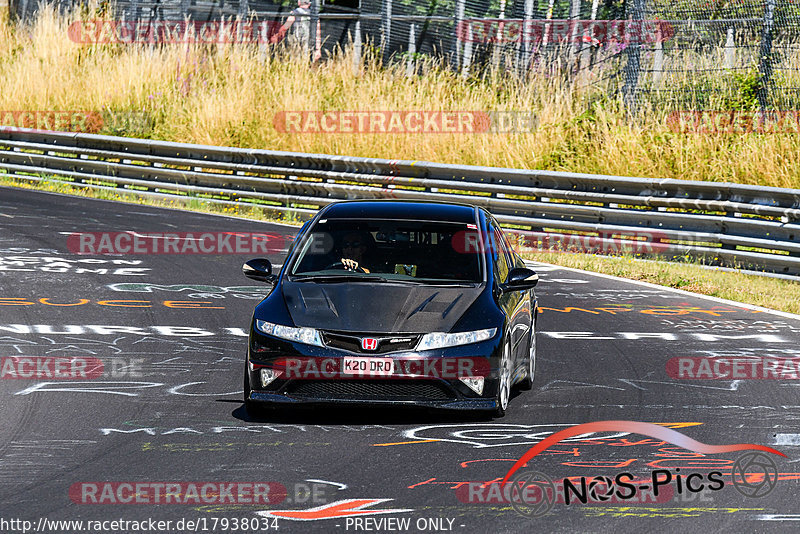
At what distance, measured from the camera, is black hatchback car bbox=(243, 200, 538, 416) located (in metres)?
7.99

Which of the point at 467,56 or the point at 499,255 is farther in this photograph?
the point at 467,56

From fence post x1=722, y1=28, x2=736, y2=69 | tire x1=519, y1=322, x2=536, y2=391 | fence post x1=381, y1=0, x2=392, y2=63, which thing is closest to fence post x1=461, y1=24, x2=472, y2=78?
fence post x1=381, y1=0, x2=392, y2=63

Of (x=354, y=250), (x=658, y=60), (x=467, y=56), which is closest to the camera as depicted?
(x=354, y=250)

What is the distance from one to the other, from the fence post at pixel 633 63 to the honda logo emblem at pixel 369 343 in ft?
42.6

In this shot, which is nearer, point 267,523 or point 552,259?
point 267,523

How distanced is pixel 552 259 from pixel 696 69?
562cm

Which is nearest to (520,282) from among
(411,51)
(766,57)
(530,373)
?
(530,373)

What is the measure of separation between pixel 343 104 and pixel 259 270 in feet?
58.8

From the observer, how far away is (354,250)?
9.20 m

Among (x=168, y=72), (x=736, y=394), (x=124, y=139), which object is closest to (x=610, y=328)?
(x=736, y=394)

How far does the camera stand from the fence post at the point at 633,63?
65.4 ft

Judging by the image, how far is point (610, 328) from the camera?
12.5 meters

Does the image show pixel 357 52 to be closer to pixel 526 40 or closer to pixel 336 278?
pixel 526 40

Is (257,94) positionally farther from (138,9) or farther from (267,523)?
(267,523)
